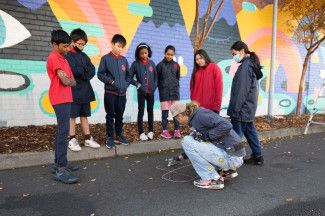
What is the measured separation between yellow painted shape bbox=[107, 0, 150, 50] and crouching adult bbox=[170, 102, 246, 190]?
4814mm

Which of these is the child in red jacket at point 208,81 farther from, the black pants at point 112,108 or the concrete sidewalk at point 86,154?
the concrete sidewalk at point 86,154

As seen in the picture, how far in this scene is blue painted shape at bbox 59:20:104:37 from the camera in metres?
7.56

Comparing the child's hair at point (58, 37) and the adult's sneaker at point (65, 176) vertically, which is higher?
the child's hair at point (58, 37)

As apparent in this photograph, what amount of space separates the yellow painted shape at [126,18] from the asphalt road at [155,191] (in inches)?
159

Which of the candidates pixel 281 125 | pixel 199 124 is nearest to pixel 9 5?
pixel 199 124

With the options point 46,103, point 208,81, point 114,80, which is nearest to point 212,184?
point 208,81

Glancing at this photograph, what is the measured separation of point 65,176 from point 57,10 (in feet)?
14.6

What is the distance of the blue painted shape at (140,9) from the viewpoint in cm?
867

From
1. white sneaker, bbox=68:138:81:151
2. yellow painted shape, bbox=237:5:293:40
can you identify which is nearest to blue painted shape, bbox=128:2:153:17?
yellow painted shape, bbox=237:5:293:40

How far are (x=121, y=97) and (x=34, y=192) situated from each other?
7.77 ft

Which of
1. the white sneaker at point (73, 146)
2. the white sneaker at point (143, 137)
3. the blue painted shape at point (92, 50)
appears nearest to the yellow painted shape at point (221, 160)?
the white sneaker at point (73, 146)

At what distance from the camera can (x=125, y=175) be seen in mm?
4789

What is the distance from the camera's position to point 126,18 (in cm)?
859

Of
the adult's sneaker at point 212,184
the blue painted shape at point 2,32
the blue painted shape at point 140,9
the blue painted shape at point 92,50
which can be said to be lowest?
the adult's sneaker at point 212,184
